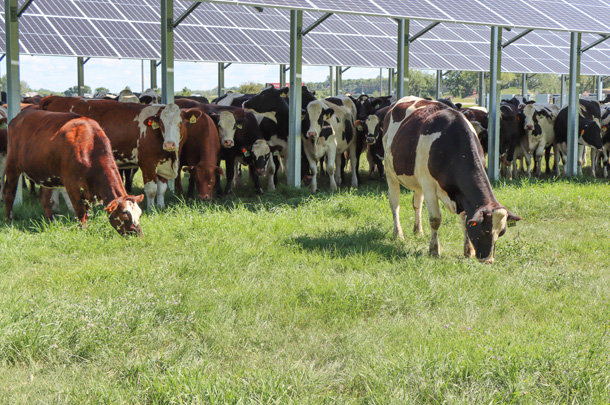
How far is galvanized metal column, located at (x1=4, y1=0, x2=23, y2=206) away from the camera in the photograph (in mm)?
10188

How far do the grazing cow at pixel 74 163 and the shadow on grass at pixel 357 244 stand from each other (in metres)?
1.97

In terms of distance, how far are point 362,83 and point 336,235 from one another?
120809 mm

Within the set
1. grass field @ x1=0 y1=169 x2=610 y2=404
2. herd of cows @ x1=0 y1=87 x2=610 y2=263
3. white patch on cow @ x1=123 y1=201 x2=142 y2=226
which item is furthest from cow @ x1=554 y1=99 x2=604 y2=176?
white patch on cow @ x1=123 y1=201 x2=142 y2=226

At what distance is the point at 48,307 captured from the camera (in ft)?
17.0

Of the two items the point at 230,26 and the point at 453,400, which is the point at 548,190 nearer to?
the point at 453,400

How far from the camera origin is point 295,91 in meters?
12.1

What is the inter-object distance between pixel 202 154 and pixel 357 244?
357 cm

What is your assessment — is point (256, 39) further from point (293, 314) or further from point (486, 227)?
point (293, 314)

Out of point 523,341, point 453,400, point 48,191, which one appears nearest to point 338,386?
point 453,400

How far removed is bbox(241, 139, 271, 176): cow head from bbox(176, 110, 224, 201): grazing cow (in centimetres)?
122

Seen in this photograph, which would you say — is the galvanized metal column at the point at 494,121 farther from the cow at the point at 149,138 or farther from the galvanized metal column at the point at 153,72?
the galvanized metal column at the point at 153,72

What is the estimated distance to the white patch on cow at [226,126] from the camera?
456 inches

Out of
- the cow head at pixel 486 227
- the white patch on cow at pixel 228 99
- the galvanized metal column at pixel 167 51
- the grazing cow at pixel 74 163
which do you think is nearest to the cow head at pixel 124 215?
the grazing cow at pixel 74 163

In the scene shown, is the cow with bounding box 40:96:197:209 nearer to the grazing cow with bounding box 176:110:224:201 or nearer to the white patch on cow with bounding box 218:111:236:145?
the grazing cow with bounding box 176:110:224:201
